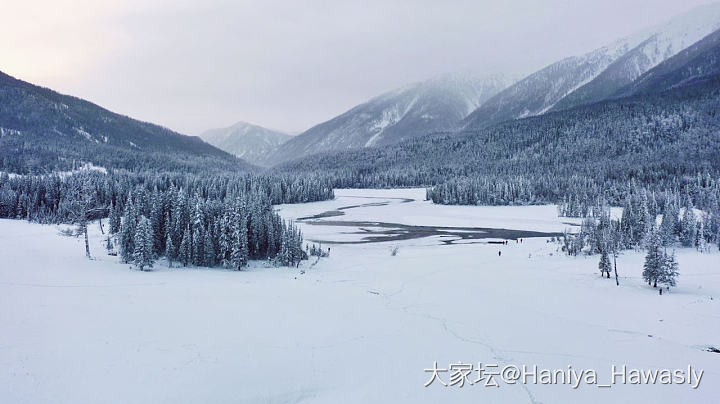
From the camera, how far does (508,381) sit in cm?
1678

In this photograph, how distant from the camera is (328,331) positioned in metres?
22.3

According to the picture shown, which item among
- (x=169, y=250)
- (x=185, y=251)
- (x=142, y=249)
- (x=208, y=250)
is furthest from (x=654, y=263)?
(x=169, y=250)

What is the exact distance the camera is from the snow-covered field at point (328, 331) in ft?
51.0

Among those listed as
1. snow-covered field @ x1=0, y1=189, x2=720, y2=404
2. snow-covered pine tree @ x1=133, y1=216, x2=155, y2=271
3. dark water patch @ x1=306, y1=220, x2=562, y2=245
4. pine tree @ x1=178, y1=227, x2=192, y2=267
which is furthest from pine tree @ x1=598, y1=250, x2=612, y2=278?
snow-covered pine tree @ x1=133, y1=216, x2=155, y2=271

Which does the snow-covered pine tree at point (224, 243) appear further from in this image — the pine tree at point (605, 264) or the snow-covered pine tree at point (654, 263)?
the snow-covered pine tree at point (654, 263)

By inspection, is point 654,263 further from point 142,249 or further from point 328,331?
point 142,249

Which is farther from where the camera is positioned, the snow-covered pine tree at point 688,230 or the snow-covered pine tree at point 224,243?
the snow-covered pine tree at point 688,230

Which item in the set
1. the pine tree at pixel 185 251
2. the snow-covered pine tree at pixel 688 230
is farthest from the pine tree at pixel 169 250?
the snow-covered pine tree at pixel 688 230

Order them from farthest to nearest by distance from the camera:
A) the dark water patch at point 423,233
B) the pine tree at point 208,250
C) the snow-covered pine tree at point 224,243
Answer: the dark water patch at point 423,233
the snow-covered pine tree at point 224,243
the pine tree at point 208,250

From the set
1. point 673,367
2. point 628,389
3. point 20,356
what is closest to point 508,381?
point 628,389

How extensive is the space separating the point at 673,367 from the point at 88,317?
29.2 metres

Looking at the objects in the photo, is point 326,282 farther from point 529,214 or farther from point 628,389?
point 529,214

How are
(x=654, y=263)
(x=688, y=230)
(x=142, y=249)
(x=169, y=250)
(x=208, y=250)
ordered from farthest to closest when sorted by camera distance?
1. (x=688, y=230)
2. (x=208, y=250)
3. (x=169, y=250)
4. (x=142, y=249)
5. (x=654, y=263)

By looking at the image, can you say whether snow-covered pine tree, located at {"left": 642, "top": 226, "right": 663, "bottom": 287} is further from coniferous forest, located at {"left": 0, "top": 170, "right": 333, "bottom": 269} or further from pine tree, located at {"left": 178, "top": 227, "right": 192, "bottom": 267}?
pine tree, located at {"left": 178, "top": 227, "right": 192, "bottom": 267}
